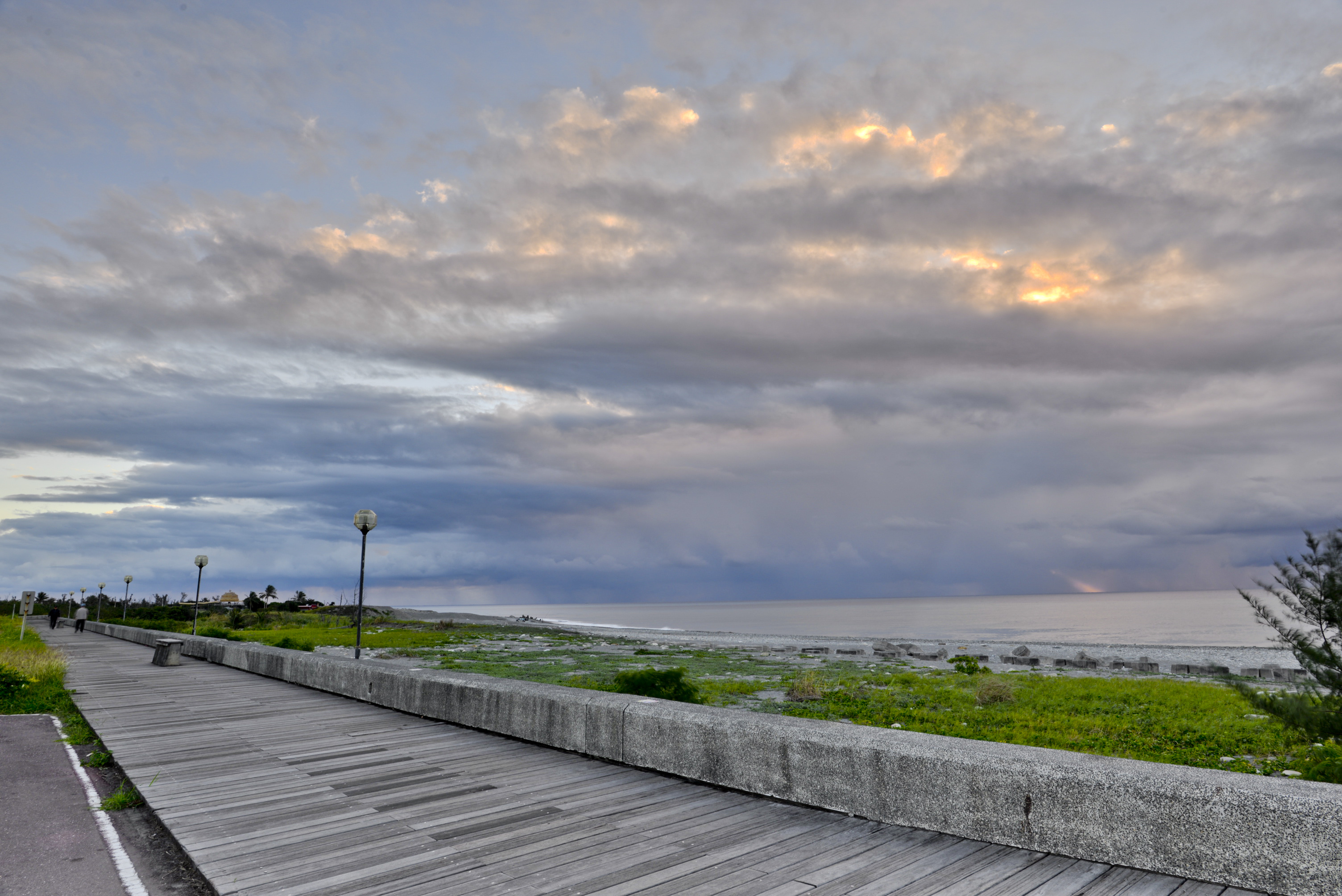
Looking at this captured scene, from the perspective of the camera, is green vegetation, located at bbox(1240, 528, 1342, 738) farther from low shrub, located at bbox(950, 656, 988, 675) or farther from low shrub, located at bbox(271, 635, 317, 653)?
low shrub, located at bbox(271, 635, 317, 653)

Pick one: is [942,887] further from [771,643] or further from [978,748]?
[771,643]

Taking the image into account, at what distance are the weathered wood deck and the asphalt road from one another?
450 mm

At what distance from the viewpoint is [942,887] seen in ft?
13.3

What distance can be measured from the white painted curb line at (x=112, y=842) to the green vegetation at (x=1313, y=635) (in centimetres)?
1113

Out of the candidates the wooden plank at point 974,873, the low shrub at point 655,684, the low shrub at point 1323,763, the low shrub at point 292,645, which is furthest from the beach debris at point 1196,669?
the low shrub at point 292,645

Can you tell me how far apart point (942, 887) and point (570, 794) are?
3.00m

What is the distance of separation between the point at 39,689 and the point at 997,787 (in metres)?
17.2

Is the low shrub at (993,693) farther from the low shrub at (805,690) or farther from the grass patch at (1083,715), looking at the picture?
the low shrub at (805,690)

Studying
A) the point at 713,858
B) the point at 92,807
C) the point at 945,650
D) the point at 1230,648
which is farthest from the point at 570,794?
the point at 1230,648

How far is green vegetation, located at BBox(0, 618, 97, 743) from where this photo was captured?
11172 mm

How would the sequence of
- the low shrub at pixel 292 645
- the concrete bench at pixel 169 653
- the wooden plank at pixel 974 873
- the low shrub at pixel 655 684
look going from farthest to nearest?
the low shrub at pixel 292 645
the concrete bench at pixel 169 653
the low shrub at pixel 655 684
the wooden plank at pixel 974 873

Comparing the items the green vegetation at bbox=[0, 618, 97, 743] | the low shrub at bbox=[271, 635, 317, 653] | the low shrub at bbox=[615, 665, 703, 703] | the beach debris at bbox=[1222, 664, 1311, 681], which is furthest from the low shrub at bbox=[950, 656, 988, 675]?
the green vegetation at bbox=[0, 618, 97, 743]

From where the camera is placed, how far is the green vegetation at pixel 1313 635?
30.1ft

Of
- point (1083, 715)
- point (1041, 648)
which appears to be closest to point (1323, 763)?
point (1083, 715)
